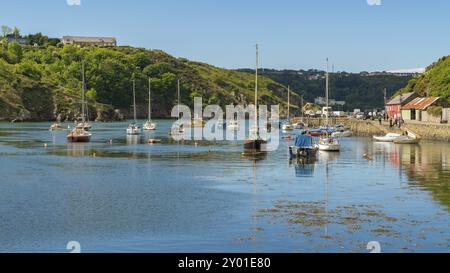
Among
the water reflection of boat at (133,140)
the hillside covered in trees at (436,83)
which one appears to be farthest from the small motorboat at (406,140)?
the water reflection of boat at (133,140)

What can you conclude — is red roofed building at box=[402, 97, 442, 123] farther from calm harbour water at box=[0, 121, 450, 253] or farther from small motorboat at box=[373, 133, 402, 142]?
calm harbour water at box=[0, 121, 450, 253]

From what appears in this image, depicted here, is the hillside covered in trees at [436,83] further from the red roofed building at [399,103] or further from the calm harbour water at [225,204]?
the calm harbour water at [225,204]

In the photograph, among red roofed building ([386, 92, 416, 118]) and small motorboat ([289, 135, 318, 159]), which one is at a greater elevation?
red roofed building ([386, 92, 416, 118])

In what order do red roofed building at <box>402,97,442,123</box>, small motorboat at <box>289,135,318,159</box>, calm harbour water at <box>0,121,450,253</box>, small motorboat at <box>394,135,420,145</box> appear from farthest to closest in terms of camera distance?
red roofed building at <box>402,97,442,123</box>, small motorboat at <box>394,135,420,145</box>, small motorboat at <box>289,135,318,159</box>, calm harbour water at <box>0,121,450,253</box>

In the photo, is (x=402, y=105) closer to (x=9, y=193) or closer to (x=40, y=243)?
(x=9, y=193)

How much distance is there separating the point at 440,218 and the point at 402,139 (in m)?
73.3

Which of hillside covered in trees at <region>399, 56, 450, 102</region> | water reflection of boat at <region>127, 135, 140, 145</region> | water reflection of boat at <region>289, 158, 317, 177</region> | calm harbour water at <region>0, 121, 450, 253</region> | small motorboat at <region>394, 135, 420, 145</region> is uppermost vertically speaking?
hillside covered in trees at <region>399, 56, 450, 102</region>

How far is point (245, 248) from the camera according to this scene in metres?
32.0

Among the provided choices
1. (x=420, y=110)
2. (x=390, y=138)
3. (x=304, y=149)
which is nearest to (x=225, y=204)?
(x=304, y=149)

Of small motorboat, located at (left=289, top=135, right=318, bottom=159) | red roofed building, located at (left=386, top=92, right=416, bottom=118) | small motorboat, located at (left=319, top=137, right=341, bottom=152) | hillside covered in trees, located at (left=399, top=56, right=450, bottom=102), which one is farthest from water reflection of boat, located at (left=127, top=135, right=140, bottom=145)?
red roofed building, located at (left=386, top=92, right=416, bottom=118)

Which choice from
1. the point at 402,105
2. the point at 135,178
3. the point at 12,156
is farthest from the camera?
the point at 402,105

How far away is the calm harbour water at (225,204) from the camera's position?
110 ft

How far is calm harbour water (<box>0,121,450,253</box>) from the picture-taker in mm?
33562
